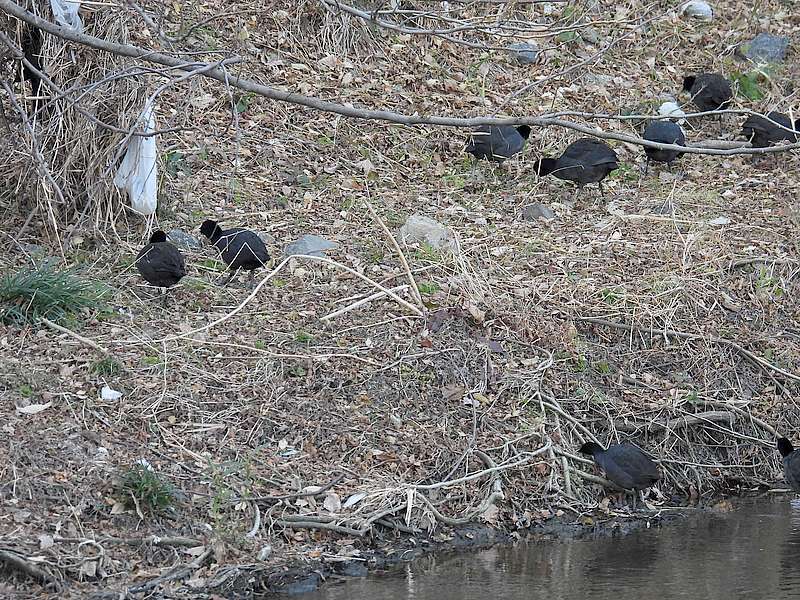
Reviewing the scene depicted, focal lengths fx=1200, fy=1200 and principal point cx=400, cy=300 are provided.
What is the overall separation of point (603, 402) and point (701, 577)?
1.50m

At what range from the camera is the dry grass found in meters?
5.57

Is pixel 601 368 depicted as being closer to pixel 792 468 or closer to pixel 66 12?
pixel 792 468

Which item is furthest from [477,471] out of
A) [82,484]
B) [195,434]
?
[82,484]

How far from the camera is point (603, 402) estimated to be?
21.7ft

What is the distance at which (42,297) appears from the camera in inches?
251

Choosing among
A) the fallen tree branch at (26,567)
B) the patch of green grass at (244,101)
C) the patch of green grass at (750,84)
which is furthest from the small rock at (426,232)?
the patch of green grass at (750,84)

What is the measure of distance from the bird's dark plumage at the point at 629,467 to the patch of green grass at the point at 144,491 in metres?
2.20

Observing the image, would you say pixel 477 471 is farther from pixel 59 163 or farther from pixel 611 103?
Answer: pixel 611 103

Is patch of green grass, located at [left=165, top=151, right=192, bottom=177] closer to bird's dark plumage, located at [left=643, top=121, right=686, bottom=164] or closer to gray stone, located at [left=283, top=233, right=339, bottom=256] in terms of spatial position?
gray stone, located at [left=283, top=233, right=339, bottom=256]

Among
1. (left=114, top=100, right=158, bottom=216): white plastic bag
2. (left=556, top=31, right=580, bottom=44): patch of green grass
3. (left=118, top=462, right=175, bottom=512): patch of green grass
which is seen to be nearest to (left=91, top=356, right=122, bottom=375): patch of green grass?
(left=118, top=462, right=175, bottom=512): patch of green grass

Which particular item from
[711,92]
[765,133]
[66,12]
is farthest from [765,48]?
[66,12]

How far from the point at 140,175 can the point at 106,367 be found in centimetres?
173

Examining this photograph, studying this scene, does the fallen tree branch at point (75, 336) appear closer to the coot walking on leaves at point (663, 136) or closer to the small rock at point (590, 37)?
the coot walking on leaves at point (663, 136)

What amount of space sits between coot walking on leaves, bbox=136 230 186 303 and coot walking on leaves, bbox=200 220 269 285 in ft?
1.24
